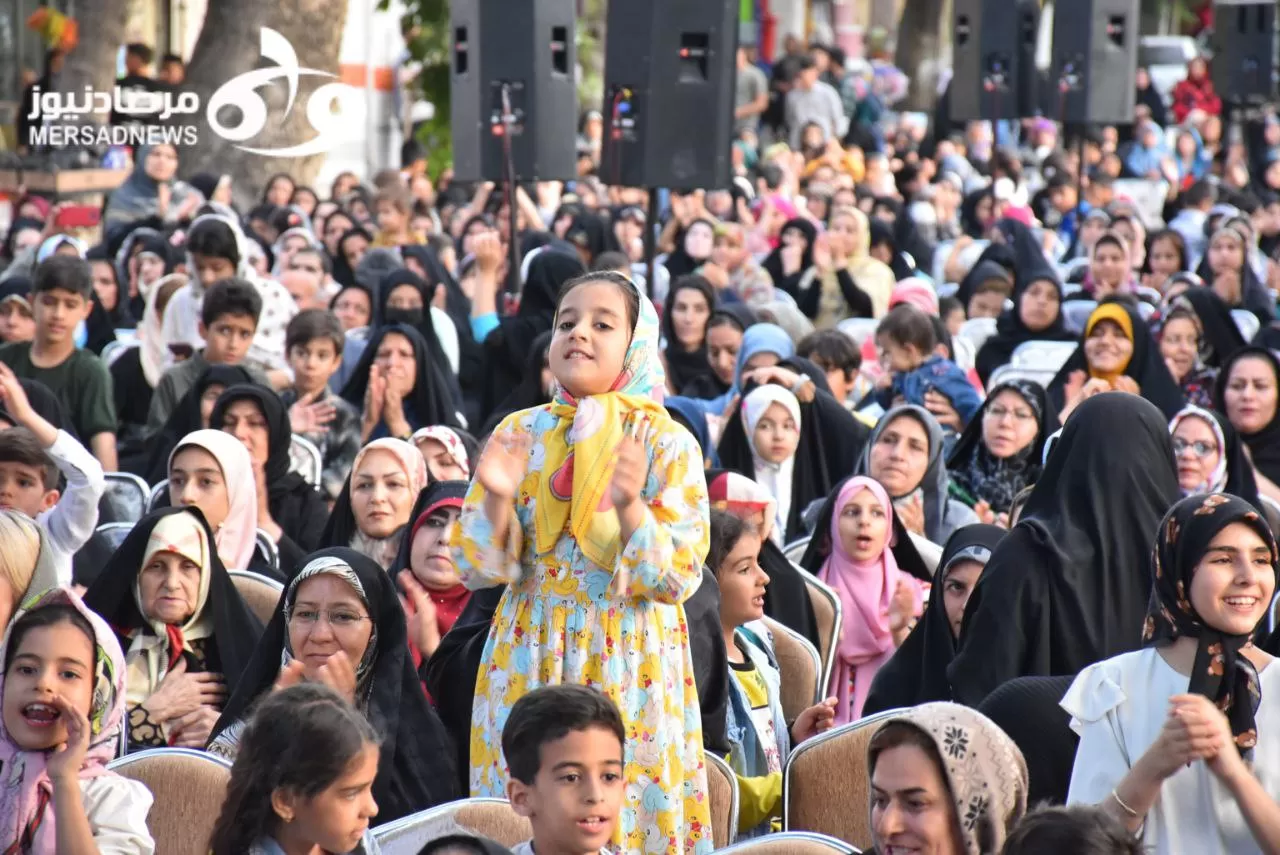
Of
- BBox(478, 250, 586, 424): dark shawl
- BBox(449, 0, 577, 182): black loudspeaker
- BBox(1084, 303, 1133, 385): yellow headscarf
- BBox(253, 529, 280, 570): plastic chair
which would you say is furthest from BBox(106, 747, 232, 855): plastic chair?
BBox(449, 0, 577, 182): black loudspeaker

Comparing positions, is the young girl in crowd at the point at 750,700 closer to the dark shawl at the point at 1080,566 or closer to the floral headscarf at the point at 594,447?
the dark shawl at the point at 1080,566

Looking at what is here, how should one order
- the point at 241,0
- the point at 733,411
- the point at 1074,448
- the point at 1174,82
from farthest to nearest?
the point at 1174,82, the point at 241,0, the point at 733,411, the point at 1074,448

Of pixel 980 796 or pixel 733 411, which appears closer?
pixel 980 796

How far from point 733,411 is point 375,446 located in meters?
2.05

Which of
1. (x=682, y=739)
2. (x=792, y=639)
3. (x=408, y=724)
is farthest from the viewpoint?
(x=792, y=639)

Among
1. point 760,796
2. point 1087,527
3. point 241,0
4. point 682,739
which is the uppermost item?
point 241,0

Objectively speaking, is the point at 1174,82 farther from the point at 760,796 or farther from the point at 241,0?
the point at 760,796

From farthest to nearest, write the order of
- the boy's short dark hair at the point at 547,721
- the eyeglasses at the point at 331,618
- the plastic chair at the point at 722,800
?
the eyeglasses at the point at 331,618 < the plastic chair at the point at 722,800 < the boy's short dark hair at the point at 547,721

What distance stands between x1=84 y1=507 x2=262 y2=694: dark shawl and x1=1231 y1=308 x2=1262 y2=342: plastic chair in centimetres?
637

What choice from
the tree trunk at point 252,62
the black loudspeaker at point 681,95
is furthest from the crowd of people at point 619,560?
the tree trunk at point 252,62

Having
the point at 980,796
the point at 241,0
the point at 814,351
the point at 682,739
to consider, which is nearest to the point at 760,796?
the point at 682,739

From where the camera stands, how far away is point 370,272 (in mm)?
10367

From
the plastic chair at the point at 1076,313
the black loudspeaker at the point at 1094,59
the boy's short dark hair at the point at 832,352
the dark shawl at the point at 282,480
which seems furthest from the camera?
the black loudspeaker at the point at 1094,59

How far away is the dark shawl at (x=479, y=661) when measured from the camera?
4.18 m
